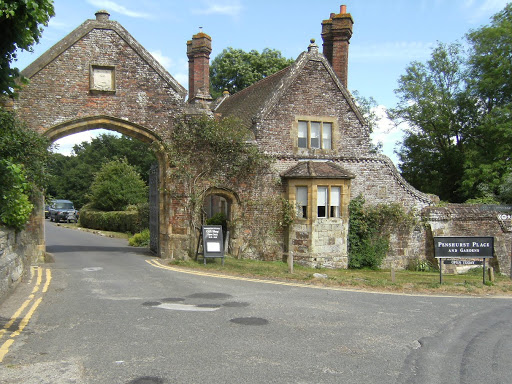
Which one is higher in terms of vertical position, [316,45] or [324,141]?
[316,45]

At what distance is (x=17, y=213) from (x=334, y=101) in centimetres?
1419

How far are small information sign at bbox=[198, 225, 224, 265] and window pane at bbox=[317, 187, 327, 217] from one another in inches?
206

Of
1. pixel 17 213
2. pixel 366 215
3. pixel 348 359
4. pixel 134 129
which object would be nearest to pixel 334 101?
pixel 366 215

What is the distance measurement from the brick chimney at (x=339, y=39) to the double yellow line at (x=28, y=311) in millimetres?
16069

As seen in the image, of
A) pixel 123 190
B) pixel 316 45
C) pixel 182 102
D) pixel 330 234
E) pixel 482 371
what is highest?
pixel 316 45

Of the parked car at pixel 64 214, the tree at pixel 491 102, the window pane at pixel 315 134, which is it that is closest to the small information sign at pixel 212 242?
the window pane at pixel 315 134

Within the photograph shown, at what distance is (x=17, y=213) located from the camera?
12992mm

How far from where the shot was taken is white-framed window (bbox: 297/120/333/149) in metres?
21.1

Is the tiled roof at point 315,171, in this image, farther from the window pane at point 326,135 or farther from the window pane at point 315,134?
the window pane at point 326,135

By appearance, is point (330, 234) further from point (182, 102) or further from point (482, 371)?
point (482, 371)

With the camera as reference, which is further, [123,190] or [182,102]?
[123,190]

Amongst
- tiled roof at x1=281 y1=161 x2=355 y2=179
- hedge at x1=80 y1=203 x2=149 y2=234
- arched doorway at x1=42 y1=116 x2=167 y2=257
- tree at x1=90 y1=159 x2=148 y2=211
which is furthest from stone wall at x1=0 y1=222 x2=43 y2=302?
tree at x1=90 y1=159 x2=148 y2=211

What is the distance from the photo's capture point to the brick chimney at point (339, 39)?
2272 cm

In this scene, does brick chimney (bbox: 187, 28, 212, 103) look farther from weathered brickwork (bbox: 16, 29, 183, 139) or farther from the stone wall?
the stone wall
